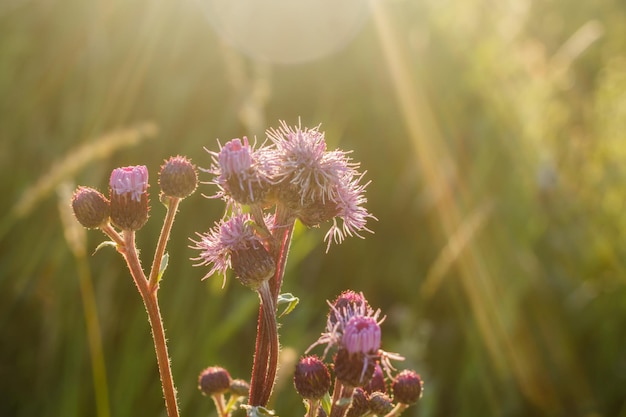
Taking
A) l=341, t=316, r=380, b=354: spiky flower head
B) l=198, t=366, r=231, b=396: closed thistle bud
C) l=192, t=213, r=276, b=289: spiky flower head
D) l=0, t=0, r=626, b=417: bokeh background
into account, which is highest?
l=0, t=0, r=626, b=417: bokeh background

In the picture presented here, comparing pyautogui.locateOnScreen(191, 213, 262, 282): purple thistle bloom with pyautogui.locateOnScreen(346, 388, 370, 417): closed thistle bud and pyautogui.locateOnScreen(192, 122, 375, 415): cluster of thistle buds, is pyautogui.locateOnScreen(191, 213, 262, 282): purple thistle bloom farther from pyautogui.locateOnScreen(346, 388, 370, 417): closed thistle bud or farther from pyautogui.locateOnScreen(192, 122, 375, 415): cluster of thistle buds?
pyautogui.locateOnScreen(346, 388, 370, 417): closed thistle bud

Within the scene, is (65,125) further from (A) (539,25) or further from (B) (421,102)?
(A) (539,25)

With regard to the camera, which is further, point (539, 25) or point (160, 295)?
Answer: point (539, 25)

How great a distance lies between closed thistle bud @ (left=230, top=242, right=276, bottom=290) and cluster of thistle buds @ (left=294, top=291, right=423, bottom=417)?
0.13 meters

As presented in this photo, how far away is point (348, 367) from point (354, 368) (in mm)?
12

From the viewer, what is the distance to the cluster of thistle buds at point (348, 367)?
1.16 meters

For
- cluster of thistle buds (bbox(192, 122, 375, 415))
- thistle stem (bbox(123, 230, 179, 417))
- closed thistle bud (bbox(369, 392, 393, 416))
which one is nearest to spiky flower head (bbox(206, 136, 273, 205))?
cluster of thistle buds (bbox(192, 122, 375, 415))

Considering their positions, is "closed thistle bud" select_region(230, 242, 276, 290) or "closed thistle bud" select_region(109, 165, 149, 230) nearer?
"closed thistle bud" select_region(230, 242, 276, 290)

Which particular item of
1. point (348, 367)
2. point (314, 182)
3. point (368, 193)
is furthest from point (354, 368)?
point (368, 193)

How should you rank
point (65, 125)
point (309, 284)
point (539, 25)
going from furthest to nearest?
point (539, 25) < point (309, 284) < point (65, 125)

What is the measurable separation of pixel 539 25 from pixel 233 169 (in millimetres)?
5607

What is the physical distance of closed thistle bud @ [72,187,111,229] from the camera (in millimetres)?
1290

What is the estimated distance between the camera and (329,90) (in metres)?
4.40

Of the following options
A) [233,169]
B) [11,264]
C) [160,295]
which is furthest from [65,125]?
[233,169]
